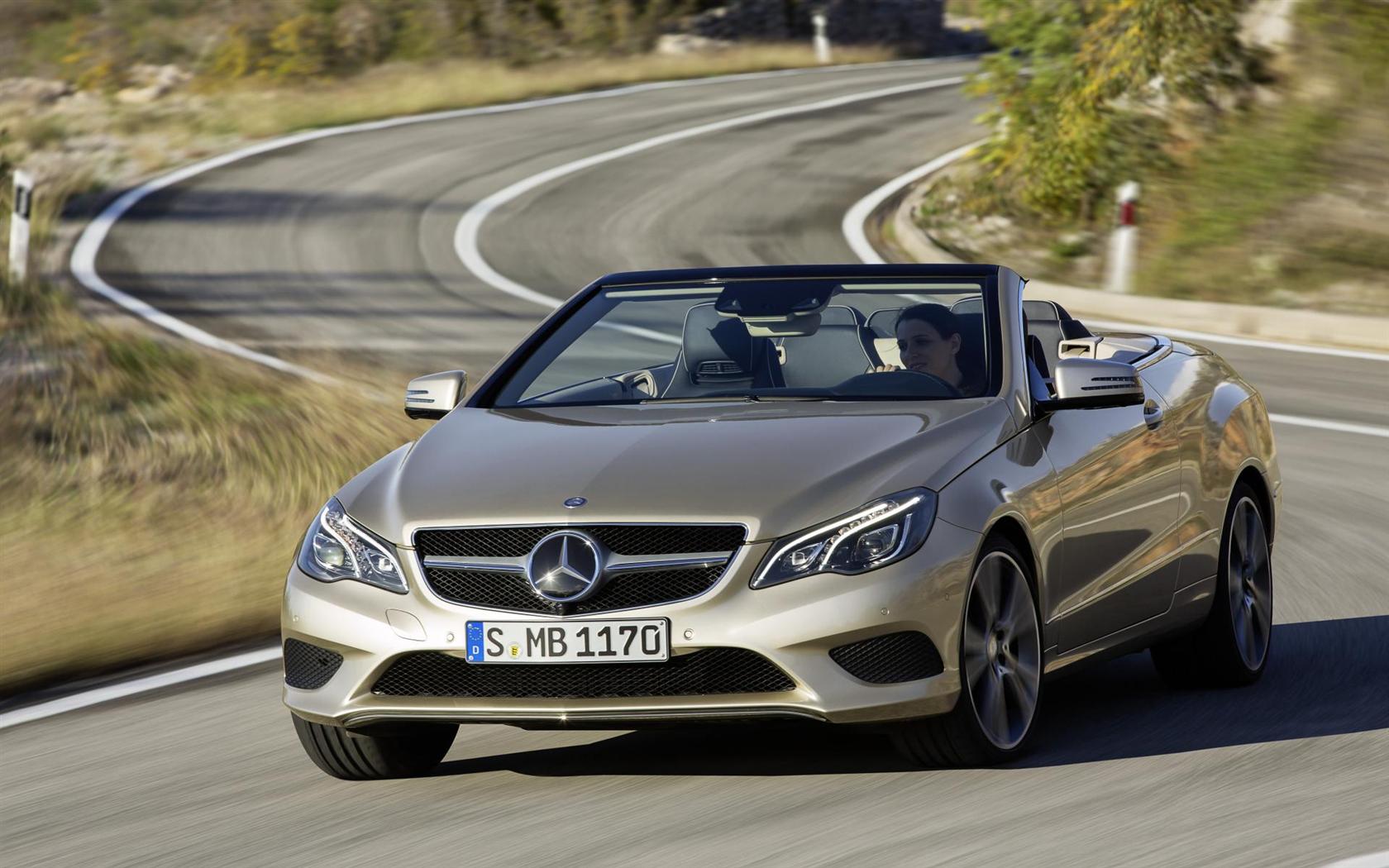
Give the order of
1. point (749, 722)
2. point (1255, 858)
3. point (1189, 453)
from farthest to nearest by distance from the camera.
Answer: point (1189, 453) < point (749, 722) < point (1255, 858)

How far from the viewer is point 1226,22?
23.8 m

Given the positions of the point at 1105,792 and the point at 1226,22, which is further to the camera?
the point at 1226,22

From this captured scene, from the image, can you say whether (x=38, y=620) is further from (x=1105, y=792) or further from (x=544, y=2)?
(x=544, y=2)

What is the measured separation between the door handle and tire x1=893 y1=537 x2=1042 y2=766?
3.76 feet

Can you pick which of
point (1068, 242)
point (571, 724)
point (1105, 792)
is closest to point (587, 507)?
point (571, 724)

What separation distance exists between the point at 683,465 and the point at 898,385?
1.03 meters

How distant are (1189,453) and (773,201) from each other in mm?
17400

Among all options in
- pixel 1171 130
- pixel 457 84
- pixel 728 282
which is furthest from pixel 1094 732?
pixel 457 84

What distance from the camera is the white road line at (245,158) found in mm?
17172

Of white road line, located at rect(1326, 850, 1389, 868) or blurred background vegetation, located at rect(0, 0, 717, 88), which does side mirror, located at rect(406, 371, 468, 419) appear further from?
blurred background vegetation, located at rect(0, 0, 717, 88)

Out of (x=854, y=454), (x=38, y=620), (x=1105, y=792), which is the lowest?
(x=38, y=620)

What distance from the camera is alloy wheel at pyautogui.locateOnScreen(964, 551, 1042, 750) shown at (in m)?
5.89

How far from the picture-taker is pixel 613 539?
5.64 m

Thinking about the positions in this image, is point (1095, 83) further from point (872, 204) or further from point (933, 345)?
point (933, 345)
